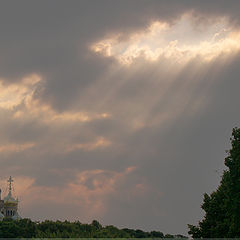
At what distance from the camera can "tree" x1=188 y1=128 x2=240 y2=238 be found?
4444cm

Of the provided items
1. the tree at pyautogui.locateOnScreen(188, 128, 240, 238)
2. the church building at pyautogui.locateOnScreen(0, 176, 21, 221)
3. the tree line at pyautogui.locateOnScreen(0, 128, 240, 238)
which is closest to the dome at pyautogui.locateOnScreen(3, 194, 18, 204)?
the church building at pyautogui.locateOnScreen(0, 176, 21, 221)

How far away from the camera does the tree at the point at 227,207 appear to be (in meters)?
44.4

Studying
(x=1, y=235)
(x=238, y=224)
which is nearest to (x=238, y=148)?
(x=238, y=224)

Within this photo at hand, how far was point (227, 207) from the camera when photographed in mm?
45625

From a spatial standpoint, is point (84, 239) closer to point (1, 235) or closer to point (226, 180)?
point (226, 180)

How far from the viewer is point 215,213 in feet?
180

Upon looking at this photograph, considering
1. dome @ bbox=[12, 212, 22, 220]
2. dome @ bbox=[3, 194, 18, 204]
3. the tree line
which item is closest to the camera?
the tree line

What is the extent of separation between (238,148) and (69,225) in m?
43.3

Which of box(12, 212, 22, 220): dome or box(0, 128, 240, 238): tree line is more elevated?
box(12, 212, 22, 220): dome

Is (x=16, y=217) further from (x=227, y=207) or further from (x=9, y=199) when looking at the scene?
(x=227, y=207)

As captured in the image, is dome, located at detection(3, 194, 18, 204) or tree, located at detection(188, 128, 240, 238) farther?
dome, located at detection(3, 194, 18, 204)

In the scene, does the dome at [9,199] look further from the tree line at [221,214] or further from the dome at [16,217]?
the tree line at [221,214]

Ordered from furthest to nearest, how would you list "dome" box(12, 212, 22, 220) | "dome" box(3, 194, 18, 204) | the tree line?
"dome" box(3, 194, 18, 204) < "dome" box(12, 212, 22, 220) < the tree line

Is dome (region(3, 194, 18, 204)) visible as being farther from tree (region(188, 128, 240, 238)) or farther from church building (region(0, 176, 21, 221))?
tree (region(188, 128, 240, 238))
